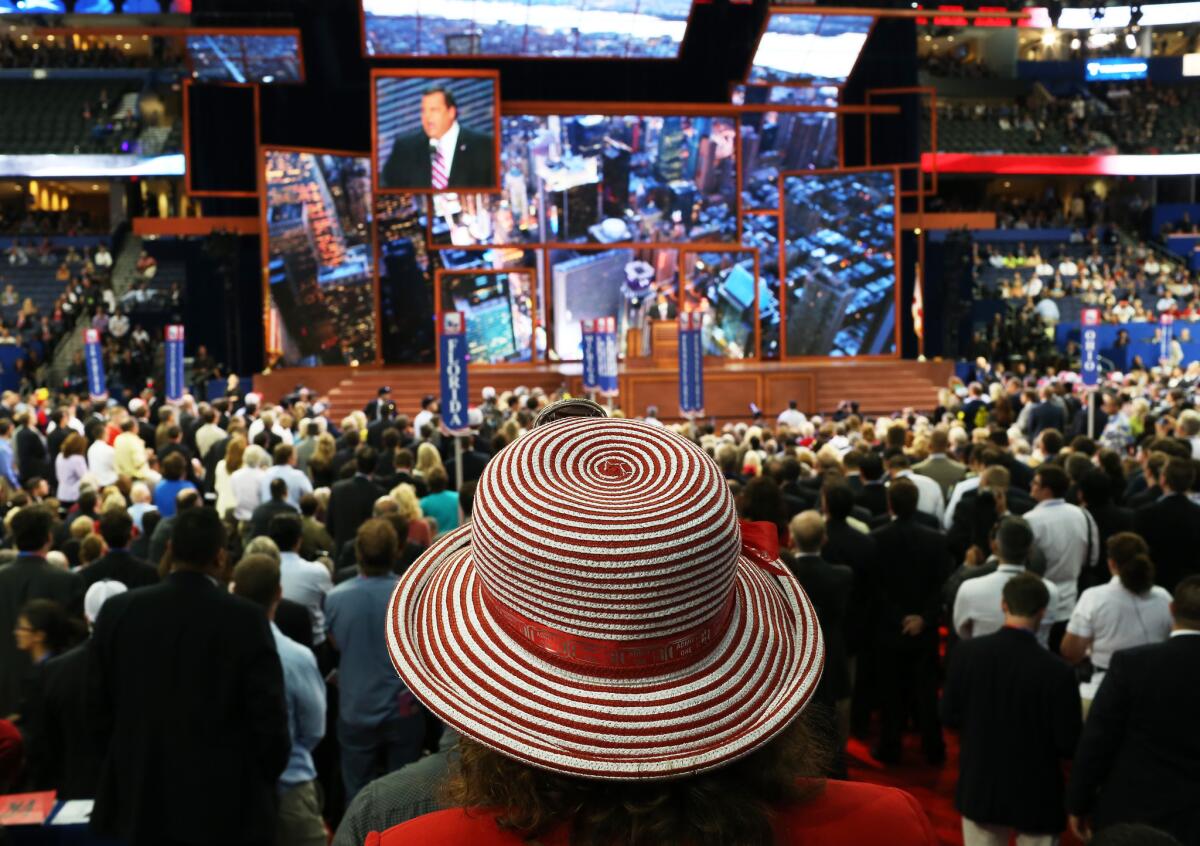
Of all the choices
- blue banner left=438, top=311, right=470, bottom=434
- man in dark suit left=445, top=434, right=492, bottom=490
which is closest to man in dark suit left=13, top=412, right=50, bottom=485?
man in dark suit left=445, top=434, right=492, bottom=490

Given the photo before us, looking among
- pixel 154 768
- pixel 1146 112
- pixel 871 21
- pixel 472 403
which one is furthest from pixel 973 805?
pixel 1146 112

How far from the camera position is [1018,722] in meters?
4.30

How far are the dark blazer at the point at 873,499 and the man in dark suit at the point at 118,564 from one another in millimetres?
4274

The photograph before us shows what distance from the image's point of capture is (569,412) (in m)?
1.85

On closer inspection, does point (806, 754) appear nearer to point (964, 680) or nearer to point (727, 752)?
point (727, 752)

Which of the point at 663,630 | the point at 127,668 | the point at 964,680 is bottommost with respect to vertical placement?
the point at 964,680

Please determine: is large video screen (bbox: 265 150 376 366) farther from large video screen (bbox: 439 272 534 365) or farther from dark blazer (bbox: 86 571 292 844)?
dark blazer (bbox: 86 571 292 844)

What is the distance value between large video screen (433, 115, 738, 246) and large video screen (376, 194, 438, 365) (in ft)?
1.73

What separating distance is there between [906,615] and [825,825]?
203 inches

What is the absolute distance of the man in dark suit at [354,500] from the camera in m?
7.82

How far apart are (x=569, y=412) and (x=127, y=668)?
7.77ft

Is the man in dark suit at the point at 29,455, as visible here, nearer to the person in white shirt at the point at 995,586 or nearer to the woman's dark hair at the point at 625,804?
the person in white shirt at the point at 995,586

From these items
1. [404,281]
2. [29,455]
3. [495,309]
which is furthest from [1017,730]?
[404,281]

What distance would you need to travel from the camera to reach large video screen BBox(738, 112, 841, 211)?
83.7 ft
